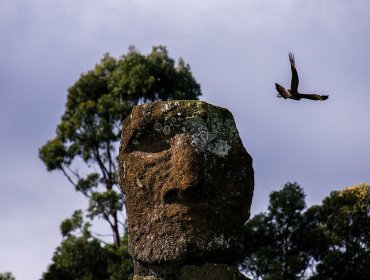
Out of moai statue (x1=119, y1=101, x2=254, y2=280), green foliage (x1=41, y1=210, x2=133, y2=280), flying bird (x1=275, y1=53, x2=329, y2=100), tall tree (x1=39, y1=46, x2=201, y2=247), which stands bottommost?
moai statue (x1=119, y1=101, x2=254, y2=280)

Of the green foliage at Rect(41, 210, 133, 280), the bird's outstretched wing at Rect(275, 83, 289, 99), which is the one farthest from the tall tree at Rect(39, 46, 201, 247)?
the bird's outstretched wing at Rect(275, 83, 289, 99)

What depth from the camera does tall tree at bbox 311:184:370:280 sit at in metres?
25.8

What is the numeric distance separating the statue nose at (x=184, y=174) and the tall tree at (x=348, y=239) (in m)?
16.6

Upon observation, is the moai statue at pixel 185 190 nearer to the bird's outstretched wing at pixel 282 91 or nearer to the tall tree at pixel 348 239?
the bird's outstretched wing at pixel 282 91

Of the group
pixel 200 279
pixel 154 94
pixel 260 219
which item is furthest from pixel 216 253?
pixel 154 94

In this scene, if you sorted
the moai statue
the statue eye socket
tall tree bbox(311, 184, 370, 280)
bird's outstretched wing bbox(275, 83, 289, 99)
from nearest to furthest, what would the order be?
1. the moai statue
2. the statue eye socket
3. bird's outstretched wing bbox(275, 83, 289, 99)
4. tall tree bbox(311, 184, 370, 280)

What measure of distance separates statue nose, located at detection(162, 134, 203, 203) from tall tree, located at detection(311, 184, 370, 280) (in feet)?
54.4

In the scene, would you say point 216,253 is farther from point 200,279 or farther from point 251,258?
point 251,258

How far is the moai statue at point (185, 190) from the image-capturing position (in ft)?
32.0

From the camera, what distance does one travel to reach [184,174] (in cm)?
985

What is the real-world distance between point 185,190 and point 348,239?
16.9 m

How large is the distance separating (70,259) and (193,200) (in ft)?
56.7

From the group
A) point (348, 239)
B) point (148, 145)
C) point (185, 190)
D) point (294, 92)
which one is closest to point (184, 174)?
point (185, 190)

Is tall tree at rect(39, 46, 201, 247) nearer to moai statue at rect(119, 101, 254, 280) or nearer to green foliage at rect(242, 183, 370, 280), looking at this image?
green foliage at rect(242, 183, 370, 280)
